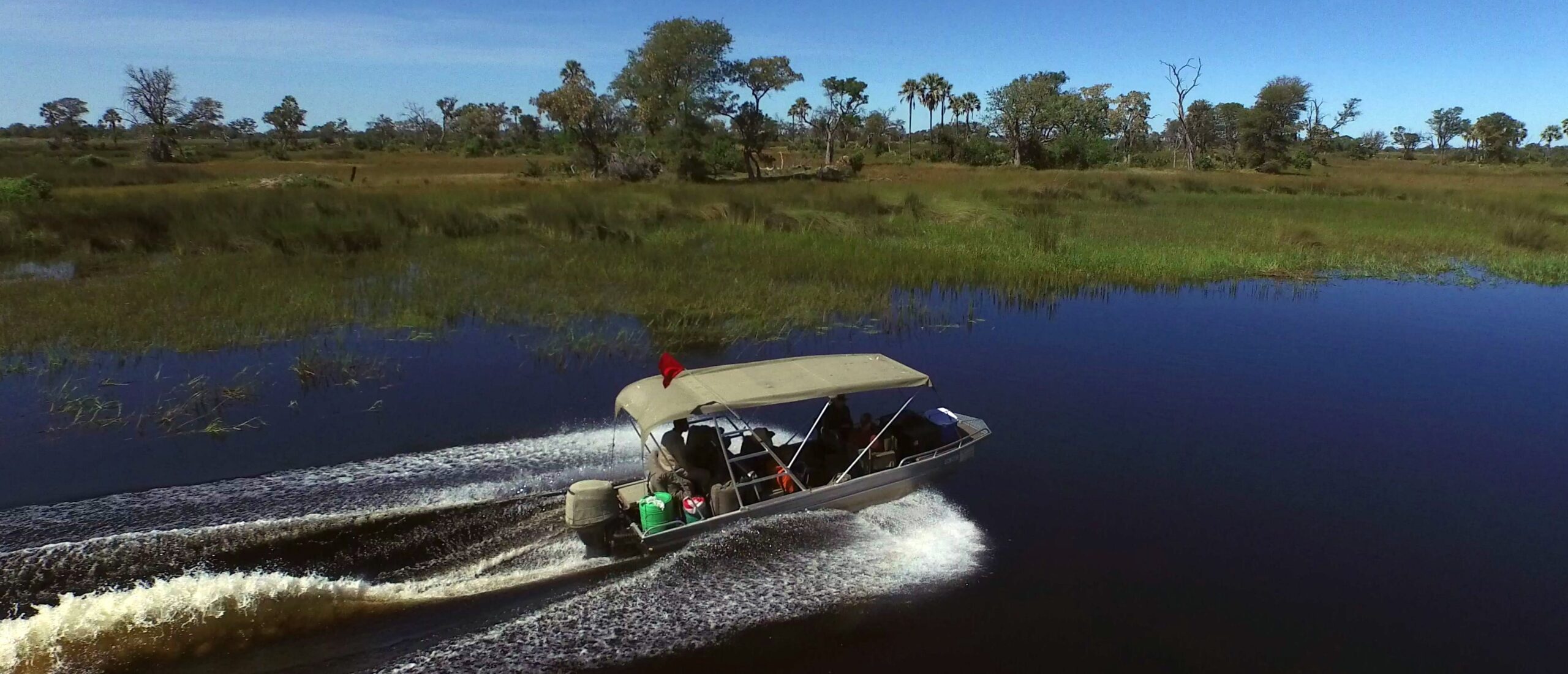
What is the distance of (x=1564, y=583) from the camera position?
400 inches

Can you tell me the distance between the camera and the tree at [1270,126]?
7575 cm

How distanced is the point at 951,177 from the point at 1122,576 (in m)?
48.7

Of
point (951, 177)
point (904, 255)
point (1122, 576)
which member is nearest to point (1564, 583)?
point (1122, 576)

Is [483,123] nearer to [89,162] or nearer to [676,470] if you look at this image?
[89,162]

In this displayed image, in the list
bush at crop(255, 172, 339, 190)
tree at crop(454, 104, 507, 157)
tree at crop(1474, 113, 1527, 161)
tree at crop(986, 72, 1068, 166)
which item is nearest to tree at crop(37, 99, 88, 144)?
tree at crop(454, 104, 507, 157)

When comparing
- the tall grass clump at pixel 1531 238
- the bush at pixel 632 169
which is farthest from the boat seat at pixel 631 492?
the bush at pixel 632 169

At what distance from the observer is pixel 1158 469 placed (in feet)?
42.5

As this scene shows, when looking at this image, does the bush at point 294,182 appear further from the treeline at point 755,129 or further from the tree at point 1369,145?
the tree at point 1369,145

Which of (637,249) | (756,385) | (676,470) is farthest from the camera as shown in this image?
(637,249)

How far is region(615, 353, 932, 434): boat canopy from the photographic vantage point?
10.5 metres

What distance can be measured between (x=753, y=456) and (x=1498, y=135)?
371 feet

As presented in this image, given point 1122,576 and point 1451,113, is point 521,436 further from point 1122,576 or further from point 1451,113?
point 1451,113

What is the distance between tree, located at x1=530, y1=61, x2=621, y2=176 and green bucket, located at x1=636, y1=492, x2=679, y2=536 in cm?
4465

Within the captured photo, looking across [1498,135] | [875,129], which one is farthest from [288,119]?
[1498,135]
